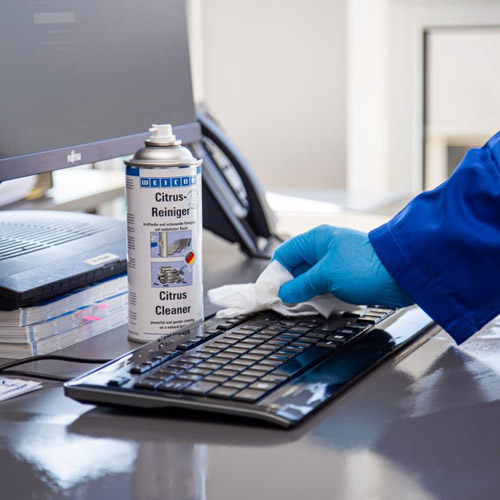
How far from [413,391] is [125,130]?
56cm

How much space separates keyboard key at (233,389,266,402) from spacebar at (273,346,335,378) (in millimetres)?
49

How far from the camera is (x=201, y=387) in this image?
69 cm

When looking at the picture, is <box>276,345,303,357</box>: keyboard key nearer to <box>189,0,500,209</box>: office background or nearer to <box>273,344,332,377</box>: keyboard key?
<box>273,344,332,377</box>: keyboard key

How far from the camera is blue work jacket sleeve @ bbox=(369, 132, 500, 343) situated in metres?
0.90

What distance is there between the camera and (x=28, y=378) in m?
0.80

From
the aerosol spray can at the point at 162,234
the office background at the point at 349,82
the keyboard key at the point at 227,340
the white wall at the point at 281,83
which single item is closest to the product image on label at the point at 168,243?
A: the aerosol spray can at the point at 162,234

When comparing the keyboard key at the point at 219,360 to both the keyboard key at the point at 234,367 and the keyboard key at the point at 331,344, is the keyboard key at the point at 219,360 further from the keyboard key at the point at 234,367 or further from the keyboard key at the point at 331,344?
the keyboard key at the point at 331,344

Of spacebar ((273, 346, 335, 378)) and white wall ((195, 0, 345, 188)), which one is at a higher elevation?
white wall ((195, 0, 345, 188))

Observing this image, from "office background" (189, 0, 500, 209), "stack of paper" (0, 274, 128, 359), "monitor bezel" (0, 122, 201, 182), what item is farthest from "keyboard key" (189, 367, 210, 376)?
"office background" (189, 0, 500, 209)

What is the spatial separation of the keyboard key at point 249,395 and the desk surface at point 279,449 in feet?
0.07

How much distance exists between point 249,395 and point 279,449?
65mm

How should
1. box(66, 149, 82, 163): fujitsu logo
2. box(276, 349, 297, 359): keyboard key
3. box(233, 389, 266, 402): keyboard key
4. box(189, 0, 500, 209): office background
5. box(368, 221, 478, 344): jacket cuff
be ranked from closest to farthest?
box(233, 389, 266, 402): keyboard key → box(276, 349, 297, 359): keyboard key → box(368, 221, 478, 344): jacket cuff → box(66, 149, 82, 163): fujitsu logo → box(189, 0, 500, 209): office background

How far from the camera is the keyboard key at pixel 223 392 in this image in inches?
26.7

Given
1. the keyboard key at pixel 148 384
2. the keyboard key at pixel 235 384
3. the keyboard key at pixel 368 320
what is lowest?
the keyboard key at pixel 368 320
